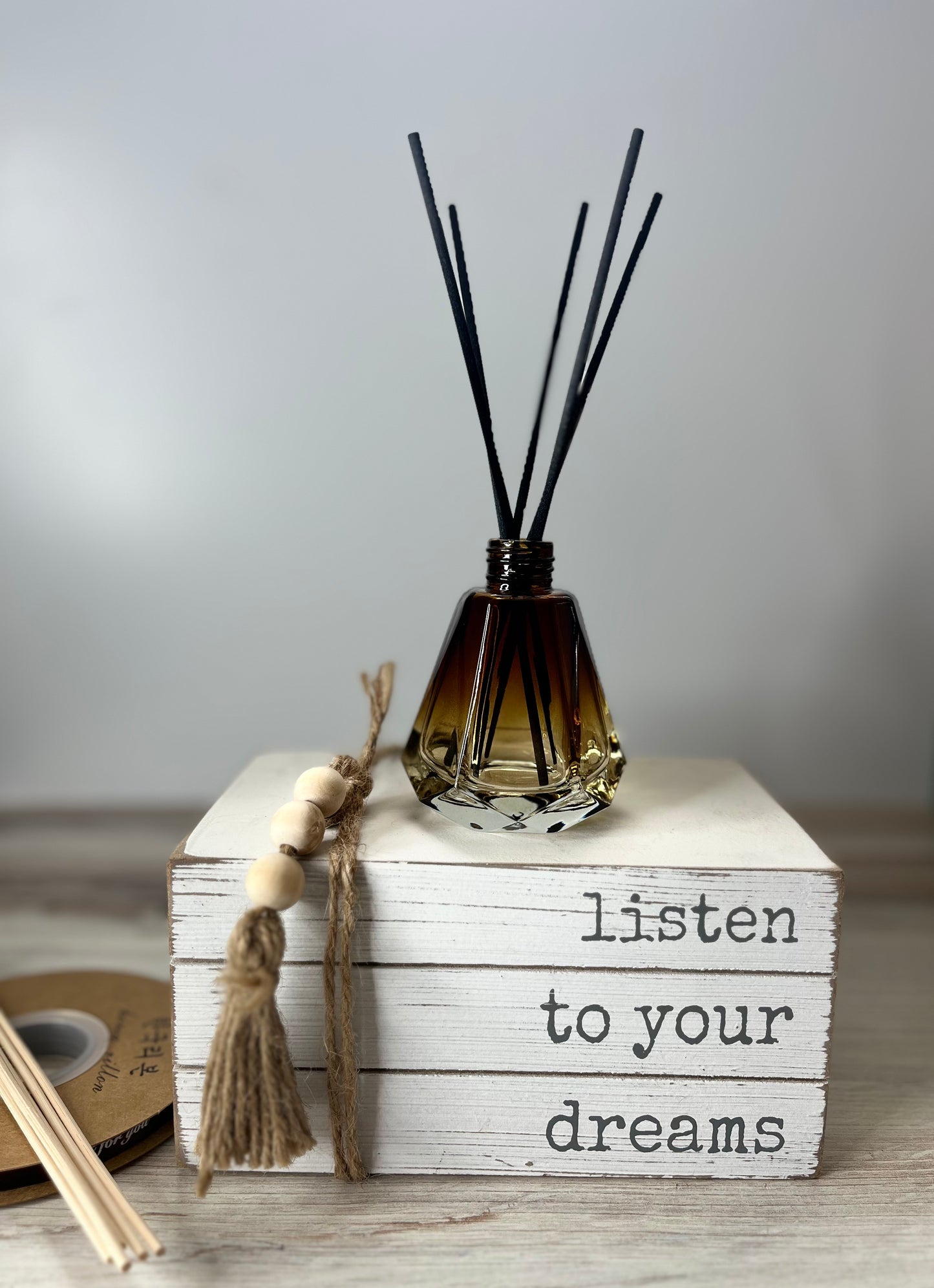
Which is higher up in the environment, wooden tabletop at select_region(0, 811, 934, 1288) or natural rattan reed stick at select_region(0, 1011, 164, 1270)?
natural rattan reed stick at select_region(0, 1011, 164, 1270)

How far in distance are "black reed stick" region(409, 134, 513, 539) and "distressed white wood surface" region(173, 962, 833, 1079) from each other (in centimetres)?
24

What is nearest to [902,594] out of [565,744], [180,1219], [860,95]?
[860,95]

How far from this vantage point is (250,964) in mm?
442

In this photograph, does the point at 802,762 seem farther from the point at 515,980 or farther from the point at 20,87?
the point at 20,87

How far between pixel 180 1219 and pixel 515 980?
0.65 feet

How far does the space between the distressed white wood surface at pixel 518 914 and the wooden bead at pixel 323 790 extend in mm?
35

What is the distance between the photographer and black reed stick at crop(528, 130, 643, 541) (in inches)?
19.4

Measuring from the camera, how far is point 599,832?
0.54 m

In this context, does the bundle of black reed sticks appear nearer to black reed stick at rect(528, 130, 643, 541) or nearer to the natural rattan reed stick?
black reed stick at rect(528, 130, 643, 541)

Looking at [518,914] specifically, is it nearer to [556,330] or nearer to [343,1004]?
[343,1004]

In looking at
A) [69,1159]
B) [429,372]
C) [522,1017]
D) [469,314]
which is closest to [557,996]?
[522,1017]

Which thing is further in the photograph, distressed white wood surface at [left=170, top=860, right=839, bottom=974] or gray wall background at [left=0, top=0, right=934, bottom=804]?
gray wall background at [left=0, top=0, right=934, bottom=804]

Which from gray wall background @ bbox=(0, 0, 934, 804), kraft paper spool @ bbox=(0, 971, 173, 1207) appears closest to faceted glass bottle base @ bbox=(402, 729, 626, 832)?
kraft paper spool @ bbox=(0, 971, 173, 1207)

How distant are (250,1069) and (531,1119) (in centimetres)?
15
